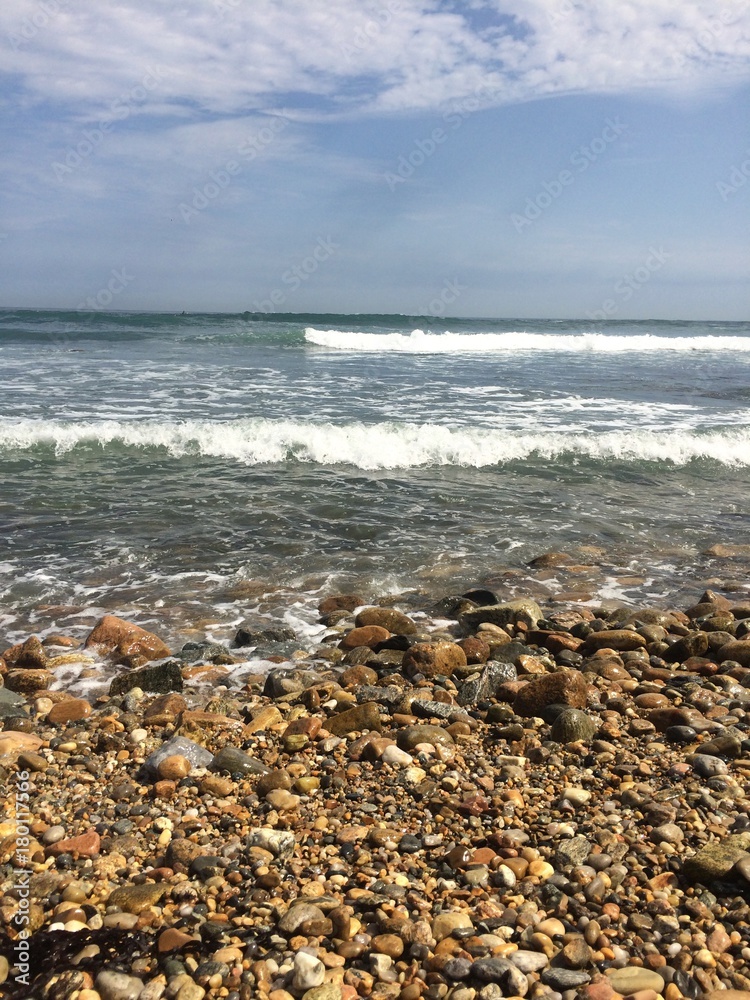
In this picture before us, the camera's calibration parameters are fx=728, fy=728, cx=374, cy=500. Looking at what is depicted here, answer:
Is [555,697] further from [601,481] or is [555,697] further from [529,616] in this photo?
[601,481]

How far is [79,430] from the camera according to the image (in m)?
12.3

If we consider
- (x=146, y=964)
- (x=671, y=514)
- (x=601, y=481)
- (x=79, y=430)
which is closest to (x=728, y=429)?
(x=601, y=481)

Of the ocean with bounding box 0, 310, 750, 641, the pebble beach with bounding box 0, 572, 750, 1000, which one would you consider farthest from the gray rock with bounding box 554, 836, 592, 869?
the ocean with bounding box 0, 310, 750, 641

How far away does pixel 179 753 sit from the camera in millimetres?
3688

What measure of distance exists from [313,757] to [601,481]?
7911 mm

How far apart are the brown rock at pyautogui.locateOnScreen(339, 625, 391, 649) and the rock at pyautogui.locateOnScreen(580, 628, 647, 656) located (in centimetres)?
149

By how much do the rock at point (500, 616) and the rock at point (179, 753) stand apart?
257 centimetres

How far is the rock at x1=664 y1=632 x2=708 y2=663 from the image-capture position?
205 inches

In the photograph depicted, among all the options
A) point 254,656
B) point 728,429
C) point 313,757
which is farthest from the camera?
point 728,429

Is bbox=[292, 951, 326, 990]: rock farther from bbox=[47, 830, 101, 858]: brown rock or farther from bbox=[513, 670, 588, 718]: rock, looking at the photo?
bbox=[513, 670, 588, 718]: rock

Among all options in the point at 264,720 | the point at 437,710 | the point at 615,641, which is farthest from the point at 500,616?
the point at 264,720

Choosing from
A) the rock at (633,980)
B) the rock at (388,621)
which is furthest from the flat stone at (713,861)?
the rock at (388,621)

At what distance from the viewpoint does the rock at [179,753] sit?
3.62 m

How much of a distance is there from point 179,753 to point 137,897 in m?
1.02
